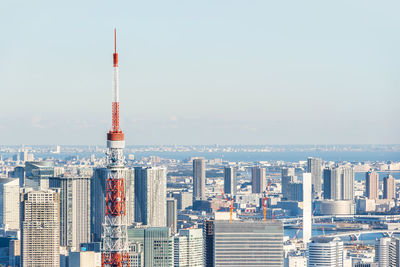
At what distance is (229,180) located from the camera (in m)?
66.2

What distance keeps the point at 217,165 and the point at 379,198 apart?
751 inches

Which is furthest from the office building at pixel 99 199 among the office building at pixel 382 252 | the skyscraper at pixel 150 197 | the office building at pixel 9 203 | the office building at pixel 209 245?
the office building at pixel 209 245

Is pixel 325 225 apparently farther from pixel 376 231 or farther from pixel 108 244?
pixel 108 244

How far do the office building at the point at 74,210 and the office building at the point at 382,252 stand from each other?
352 inches

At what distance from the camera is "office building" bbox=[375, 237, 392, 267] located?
92.4 feet

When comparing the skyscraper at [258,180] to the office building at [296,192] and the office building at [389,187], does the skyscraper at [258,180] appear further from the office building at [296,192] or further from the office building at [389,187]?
the office building at [389,187]

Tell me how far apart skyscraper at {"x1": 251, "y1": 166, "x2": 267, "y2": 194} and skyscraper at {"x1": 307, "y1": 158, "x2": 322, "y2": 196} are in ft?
16.2

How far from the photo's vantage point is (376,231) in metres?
43.1

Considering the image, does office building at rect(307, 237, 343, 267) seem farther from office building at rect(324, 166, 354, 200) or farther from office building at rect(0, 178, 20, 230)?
office building at rect(324, 166, 354, 200)

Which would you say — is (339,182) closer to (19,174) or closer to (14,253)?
(19,174)

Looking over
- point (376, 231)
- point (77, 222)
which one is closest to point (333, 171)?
point (376, 231)

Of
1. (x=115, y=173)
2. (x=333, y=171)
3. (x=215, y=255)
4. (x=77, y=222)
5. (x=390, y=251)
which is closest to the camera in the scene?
(x=115, y=173)

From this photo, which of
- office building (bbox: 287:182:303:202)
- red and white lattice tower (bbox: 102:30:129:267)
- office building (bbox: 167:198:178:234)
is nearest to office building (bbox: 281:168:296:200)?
office building (bbox: 287:182:303:202)

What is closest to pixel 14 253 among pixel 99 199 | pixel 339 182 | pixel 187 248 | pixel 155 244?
pixel 99 199
